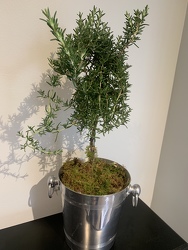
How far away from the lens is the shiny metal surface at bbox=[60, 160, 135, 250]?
22.7 inches

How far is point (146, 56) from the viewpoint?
851mm

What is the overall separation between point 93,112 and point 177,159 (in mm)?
626

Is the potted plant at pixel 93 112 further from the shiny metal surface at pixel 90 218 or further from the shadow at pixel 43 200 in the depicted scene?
Result: the shadow at pixel 43 200

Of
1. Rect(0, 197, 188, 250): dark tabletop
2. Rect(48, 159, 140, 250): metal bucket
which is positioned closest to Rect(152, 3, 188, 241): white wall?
Rect(0, 197, 188, 250): dark tabletop

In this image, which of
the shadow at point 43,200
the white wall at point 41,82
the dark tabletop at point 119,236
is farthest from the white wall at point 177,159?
the shadow at point 43,200

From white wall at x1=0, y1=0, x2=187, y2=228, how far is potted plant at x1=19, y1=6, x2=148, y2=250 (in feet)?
0.36

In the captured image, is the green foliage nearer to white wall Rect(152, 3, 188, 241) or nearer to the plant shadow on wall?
the plant shadow on wall

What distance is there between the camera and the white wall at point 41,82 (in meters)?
0.63

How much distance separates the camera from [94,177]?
625 millimetres

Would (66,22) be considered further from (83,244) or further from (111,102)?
(83,244)

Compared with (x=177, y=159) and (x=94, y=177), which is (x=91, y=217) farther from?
(x=177, y=159)

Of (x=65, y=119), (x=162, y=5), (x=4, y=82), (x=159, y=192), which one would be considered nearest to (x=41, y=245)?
(x=65, y=119)

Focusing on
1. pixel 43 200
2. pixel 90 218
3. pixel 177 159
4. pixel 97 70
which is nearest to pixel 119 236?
pixel 90 218

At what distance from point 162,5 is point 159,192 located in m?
0.86
